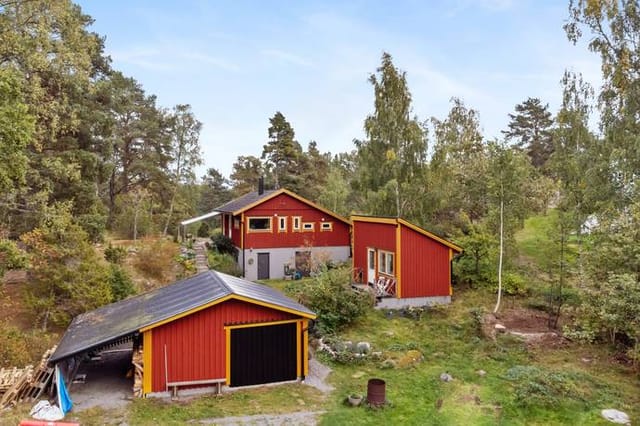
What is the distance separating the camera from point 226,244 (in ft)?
85.4

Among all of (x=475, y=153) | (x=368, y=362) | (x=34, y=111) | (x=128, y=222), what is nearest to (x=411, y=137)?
(x=475, y=153)

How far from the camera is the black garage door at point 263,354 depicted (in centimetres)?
1070

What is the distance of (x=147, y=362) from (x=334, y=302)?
700cm

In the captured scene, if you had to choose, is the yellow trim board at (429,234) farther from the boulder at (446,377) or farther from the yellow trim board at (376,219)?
the boulder at (446,377)

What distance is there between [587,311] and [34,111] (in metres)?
19.2

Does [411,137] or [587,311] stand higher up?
[411,137]

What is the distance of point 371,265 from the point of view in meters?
19.6

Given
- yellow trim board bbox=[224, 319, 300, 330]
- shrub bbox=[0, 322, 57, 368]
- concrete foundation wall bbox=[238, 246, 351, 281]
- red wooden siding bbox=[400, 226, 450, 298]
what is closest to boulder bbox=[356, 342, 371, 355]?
yellow trim board bbox=[224, 319, 300, 330]

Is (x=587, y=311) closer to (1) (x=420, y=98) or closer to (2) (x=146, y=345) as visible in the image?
(2) (x=146, y=345)

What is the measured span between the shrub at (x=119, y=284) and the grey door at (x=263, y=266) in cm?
831

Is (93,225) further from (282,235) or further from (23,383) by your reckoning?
(282,235)

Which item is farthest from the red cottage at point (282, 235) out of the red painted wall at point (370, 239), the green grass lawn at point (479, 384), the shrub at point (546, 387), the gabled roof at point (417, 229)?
the shrub at point (546, 387)

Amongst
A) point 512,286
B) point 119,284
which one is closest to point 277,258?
point 119,284

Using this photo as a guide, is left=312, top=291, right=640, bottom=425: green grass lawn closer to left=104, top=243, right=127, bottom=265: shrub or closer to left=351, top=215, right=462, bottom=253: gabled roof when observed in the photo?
left=351, top=215, right=462, bottom=253: gabled roof
